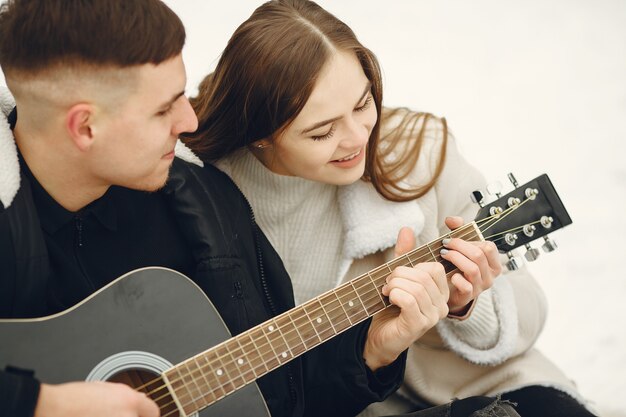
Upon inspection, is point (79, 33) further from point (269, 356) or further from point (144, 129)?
point (269, 356)

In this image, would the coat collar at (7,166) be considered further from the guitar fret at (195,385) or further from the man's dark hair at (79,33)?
the guitar fret at (195,385)

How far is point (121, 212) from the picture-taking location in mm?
1501

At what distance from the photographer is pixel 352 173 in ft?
5.30

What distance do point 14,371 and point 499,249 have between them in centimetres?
88

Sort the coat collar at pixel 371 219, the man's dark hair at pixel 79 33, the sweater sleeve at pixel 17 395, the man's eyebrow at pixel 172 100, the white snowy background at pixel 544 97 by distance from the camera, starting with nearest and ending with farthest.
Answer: the sweater sleeve at pixel 17 395
the man's dark hair at pixel 79 33
the man's eyebrow at pixel 172 100
the coat collar at pixel 371 219
the white snowy background at pixel 544 97

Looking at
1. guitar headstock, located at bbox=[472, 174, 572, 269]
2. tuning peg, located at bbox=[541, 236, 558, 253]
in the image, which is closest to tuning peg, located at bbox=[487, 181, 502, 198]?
guitar headstock, located at bbox=[472, 174, 572, 269]

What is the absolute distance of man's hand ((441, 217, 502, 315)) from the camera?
1493mm

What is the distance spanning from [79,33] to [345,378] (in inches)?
30.7

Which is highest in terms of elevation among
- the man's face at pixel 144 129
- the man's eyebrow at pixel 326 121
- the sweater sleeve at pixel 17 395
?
the man's face at pixel 144 129

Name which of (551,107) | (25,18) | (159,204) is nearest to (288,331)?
(159,204)

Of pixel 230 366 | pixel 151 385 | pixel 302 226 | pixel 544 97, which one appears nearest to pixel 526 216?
pixel 302 226

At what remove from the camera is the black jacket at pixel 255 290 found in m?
1.51

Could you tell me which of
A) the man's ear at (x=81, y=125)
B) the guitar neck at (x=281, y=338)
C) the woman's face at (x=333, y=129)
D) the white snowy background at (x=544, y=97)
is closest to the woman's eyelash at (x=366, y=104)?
the woman's face at (x=333, y=129)

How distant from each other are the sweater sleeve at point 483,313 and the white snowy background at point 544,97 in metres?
0.72
